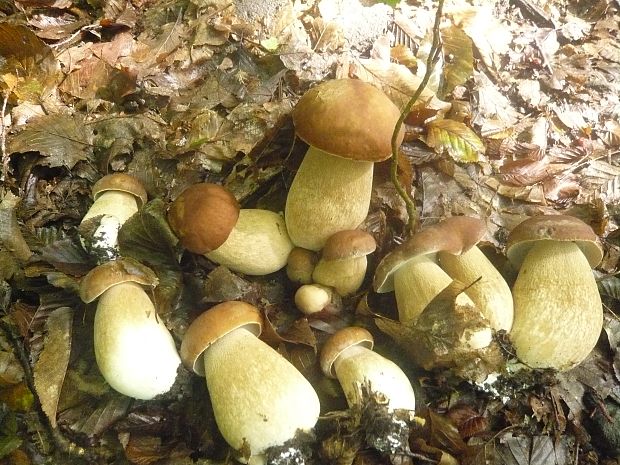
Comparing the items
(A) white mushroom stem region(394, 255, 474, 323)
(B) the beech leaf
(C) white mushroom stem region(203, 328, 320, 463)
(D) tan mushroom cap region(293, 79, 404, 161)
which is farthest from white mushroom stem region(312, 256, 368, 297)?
(B) the beech leaf

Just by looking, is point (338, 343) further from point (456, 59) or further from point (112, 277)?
point (456, 59)

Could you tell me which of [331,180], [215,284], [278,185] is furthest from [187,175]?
[331,180]

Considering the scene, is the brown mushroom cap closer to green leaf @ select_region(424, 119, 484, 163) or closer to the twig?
the twig

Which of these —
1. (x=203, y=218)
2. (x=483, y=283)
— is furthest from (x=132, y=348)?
(x=483, y=283)

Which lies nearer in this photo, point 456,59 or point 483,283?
point 483,283

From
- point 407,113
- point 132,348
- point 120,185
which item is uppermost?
point 407,113

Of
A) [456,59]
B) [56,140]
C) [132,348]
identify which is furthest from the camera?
[456,59]
